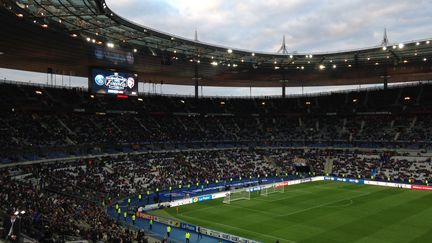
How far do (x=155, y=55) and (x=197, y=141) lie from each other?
22631mm

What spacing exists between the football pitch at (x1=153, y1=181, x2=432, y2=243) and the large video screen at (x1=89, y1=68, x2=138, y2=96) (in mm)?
21771

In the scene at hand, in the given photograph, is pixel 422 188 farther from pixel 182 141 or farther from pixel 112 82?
pixel 112 82

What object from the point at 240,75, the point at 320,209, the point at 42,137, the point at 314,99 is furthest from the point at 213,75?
the point at 320,209

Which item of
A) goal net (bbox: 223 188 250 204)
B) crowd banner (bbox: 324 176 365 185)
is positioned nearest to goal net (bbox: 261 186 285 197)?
goal net (bbox: 223 188 250 204)

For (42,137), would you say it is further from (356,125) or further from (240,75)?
(356,125)

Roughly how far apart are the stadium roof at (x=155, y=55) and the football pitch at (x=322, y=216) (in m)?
20.3

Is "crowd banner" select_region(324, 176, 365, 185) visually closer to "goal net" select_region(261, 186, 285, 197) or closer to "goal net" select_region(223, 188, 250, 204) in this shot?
"goal net" select_region(261, 186, 285, 197)

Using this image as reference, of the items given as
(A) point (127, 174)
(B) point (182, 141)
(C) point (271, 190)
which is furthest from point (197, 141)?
(C) point (271, 190)

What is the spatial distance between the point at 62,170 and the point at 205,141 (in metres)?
31.1

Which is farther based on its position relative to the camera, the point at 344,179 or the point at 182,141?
the point at 182,141

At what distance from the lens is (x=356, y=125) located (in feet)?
253

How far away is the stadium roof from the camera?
117 ft

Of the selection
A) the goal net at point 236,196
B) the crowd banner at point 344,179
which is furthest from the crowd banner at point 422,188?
the goal net at point 236,196

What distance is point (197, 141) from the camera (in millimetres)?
71500
